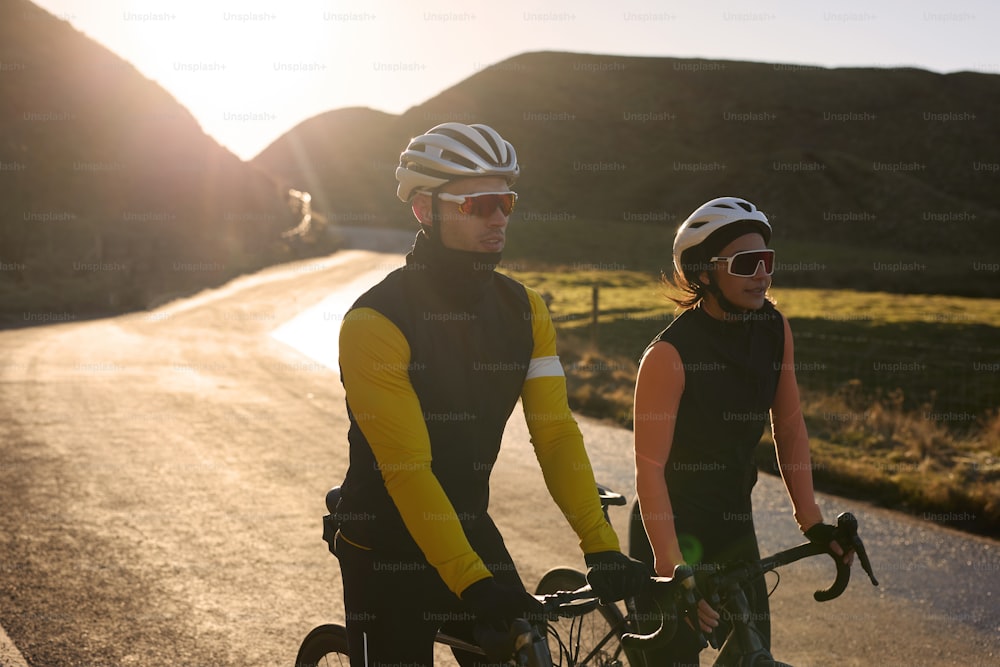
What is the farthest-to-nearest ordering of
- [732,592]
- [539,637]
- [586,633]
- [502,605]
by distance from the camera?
[586,633] → [732,592] → [502,605] → [539,637]

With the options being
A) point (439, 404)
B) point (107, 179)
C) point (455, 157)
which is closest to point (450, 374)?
point (439, 404)

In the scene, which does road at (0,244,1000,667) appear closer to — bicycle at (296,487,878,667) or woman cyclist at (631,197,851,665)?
woman cyclist at (631,197,851,665)

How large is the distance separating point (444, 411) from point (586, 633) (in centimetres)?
151

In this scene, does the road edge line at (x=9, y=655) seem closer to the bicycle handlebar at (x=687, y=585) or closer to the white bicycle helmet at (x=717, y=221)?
the bicycle handlebar at (x=687, y=585)

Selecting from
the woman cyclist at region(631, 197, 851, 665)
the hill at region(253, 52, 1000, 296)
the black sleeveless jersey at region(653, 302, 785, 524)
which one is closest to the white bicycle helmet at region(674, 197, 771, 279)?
the woman cyclist at region(631, 197, 851, 665)

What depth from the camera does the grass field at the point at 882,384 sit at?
972 cm

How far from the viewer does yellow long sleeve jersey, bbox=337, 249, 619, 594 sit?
2691 millimetres

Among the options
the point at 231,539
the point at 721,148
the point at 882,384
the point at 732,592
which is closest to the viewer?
the point at 732,592

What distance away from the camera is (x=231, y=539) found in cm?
788

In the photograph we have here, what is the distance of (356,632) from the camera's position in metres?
3.03

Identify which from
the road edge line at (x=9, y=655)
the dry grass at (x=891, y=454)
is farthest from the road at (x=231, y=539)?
the dry grass at (x=891, y=454)

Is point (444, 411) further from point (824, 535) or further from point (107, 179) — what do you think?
point (107, 179)

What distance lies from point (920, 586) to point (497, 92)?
176751 mm

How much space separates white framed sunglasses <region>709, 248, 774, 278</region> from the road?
3140mm
